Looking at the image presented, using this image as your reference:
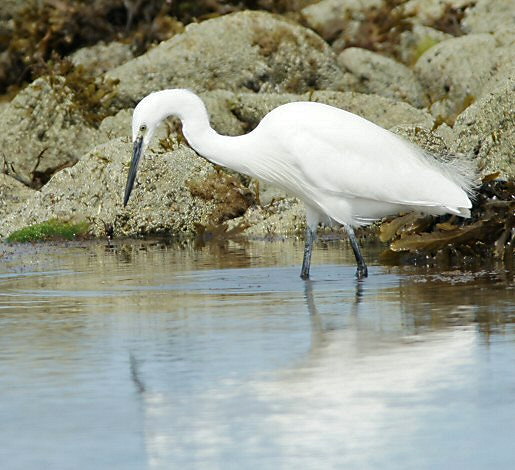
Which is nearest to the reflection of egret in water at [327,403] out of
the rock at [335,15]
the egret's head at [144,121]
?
the egret's head at [144,121]

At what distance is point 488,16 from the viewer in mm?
25297

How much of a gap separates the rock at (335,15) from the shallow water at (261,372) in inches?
537

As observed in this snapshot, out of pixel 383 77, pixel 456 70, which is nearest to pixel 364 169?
pixel 456 70

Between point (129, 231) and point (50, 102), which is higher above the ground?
point (50, 102)

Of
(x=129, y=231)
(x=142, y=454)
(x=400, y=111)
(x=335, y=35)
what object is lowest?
(x=142, y=454)

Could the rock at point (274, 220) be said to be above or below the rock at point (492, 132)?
below

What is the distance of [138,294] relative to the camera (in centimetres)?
1064

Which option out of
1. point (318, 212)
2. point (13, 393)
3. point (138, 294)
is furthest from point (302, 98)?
point (13, 393)

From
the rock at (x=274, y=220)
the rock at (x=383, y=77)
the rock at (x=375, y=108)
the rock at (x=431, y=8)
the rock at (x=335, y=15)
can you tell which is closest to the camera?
the rock at (x=274, y=220)

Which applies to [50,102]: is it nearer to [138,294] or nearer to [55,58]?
[55,58]

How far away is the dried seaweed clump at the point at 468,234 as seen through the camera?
1205 centimetres

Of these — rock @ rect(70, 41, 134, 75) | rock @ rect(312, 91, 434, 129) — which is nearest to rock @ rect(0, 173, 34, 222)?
rock @ rect(312, 91, 434, 129)

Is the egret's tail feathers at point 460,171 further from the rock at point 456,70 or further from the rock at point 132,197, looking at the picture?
the rock at point 456,70

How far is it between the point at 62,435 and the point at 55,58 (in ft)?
58.4
